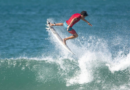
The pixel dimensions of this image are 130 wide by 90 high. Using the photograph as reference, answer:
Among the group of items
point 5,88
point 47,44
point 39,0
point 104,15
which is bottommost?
point 5,88

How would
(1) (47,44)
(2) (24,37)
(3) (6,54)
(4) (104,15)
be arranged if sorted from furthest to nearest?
(4) (104,15), (2) (24,37), (1) (47,44), (3) (6,54)

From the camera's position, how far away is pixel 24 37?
58.5 feet

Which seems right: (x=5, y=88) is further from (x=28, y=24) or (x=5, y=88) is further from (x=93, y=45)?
(x=28, y=24)

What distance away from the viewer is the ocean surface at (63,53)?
12242 millimetres

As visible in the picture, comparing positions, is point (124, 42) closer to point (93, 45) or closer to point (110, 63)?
point (93, 45)

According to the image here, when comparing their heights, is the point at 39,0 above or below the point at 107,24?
above

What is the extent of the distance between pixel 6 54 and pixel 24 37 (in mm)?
3022

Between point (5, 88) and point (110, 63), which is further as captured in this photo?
point (110, 63)

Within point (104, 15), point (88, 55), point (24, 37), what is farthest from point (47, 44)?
point (104, 15)

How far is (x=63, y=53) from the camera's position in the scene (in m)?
14.7

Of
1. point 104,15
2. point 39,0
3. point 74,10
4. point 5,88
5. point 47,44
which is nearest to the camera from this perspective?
point 5,88

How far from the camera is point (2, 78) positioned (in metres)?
12.8

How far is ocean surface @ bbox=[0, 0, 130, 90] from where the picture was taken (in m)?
12.2

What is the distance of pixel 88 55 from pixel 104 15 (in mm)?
9733
